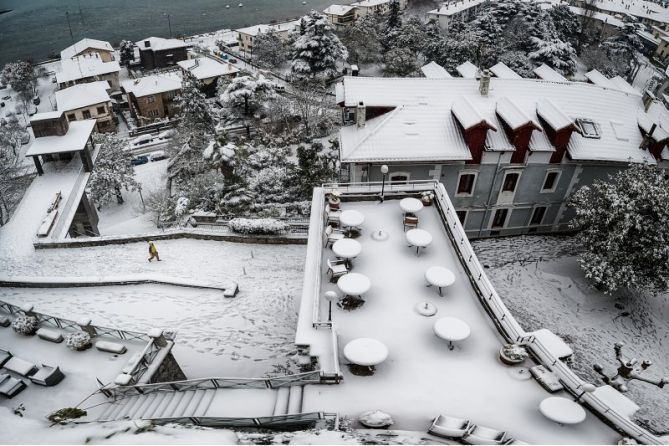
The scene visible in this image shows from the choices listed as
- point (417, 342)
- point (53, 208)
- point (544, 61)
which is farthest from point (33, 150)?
point (544, 61)

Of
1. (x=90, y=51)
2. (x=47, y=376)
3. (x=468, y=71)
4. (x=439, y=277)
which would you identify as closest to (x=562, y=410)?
(x=439, y=277)

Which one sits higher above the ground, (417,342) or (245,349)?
(417,342)

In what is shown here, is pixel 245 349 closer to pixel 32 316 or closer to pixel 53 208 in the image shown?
pixel 32 316

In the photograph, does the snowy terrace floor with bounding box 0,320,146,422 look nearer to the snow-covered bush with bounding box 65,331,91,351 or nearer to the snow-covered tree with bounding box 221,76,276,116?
the snow-covered bush with bounding box 65,331,91,351

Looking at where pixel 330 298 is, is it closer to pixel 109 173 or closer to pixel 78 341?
pixel 78 341

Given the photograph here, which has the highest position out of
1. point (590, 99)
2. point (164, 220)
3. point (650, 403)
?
point (590, 99)

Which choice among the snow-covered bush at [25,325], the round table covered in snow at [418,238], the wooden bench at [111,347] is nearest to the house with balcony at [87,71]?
the snow-covered bush at [25,325]
